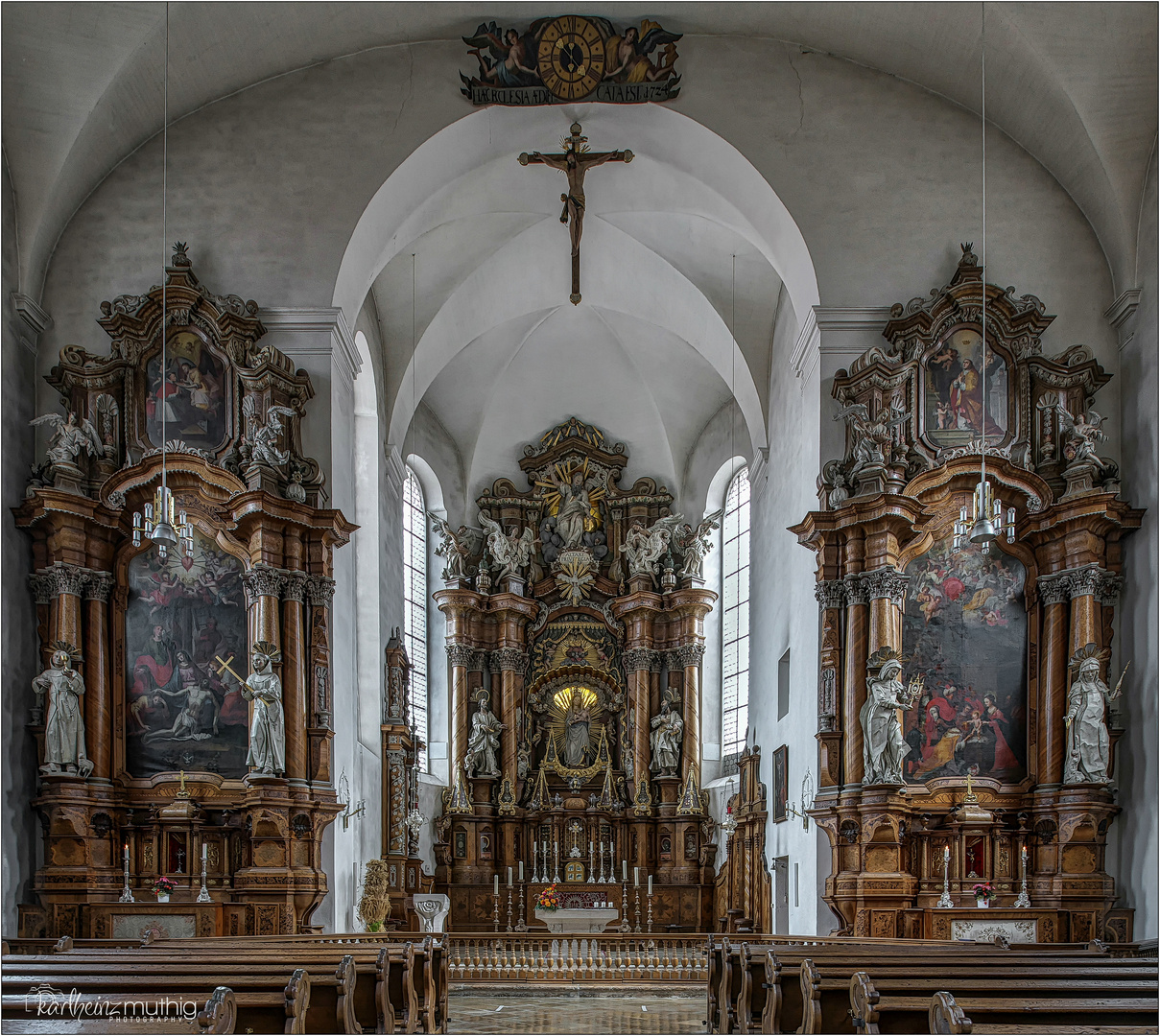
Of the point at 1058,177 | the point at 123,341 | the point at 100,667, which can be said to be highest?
the point at 1058,177

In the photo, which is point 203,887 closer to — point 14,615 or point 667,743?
point 14,615

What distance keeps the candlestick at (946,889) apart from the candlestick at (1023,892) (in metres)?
0.71

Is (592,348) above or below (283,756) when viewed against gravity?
above

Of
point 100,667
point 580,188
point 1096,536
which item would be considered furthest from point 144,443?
point 1096,536

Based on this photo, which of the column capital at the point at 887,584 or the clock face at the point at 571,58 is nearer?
the column capital at the point at 887,584

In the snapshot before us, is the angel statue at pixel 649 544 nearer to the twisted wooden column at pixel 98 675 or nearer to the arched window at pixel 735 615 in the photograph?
the arched window at pixel 735 615

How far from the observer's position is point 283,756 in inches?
574

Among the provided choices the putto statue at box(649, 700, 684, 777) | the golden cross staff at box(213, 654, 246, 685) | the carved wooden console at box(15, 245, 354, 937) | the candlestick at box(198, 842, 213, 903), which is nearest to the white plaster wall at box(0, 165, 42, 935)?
the carved wooden console at box(15, 245, 354, 937)

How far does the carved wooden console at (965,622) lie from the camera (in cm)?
1430

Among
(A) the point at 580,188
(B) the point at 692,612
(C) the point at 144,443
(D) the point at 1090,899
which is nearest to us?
(D) the point at 1090,899

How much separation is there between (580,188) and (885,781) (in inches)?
328

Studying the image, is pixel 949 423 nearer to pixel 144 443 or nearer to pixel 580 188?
pixel 580 188

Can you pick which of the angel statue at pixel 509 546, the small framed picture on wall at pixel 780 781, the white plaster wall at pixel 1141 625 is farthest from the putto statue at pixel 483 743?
the white plaster wall at pixel 1141 625

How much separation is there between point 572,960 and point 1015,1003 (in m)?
9.93
